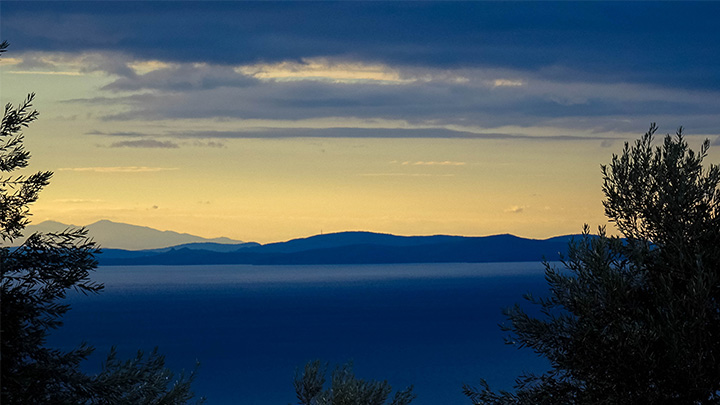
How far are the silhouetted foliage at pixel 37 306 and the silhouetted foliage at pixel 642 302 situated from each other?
871cm

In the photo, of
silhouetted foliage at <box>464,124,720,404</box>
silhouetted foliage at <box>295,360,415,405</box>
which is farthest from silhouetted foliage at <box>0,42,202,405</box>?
silhouetted foliage at <box>295,360,415,405</box>

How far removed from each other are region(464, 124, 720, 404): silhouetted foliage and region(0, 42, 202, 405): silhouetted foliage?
8708mm

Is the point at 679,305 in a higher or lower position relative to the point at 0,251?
lower

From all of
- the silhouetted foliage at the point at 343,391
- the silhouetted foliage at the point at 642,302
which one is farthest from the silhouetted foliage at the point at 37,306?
the silhouetted foliage at the point at 343,391

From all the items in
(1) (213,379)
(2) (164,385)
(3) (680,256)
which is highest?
(3) (680,256)

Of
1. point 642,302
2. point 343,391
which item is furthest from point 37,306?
point 343,391

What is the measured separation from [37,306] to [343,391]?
16.0 m

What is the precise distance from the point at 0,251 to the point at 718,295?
1374cm

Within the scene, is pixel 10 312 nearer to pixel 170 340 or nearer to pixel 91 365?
pixel 91 365

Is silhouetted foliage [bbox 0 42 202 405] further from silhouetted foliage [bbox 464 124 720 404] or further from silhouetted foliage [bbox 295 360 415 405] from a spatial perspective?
silhouetted foliage [bbox 295 360 415 405]

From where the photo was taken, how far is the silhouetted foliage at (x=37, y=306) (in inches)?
519

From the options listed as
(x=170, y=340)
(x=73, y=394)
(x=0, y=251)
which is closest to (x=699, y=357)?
(x=73, y=394)

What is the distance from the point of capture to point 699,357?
1268 centimetres

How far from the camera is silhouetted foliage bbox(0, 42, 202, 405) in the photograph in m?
13.2
